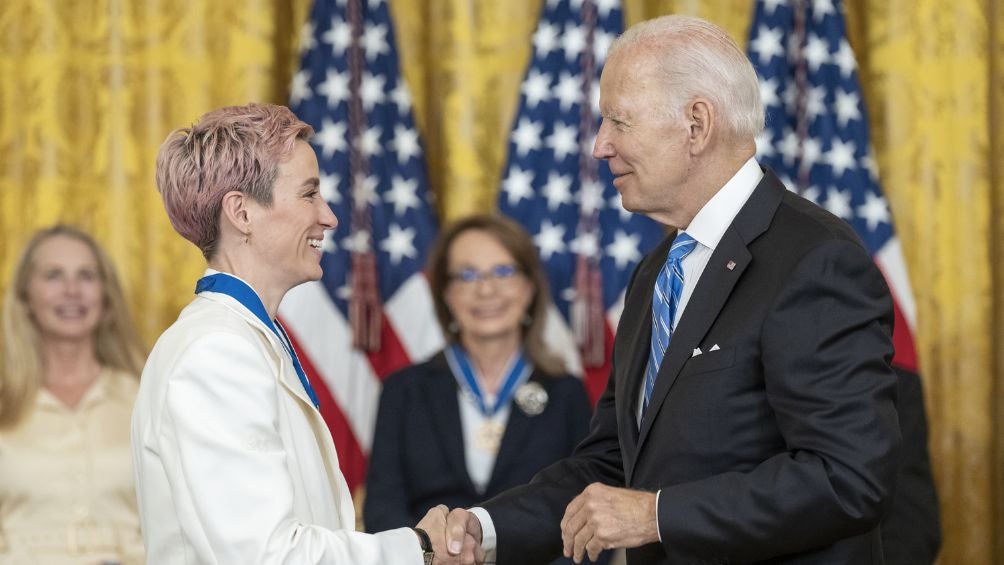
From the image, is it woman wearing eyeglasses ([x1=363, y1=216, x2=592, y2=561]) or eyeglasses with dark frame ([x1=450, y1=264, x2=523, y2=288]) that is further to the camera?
eyeglasses with dark frame ([x1=450, y1=264, x2=523, y2=288])

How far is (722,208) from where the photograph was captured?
265 centimetres

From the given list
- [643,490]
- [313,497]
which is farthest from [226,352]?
[643,490]

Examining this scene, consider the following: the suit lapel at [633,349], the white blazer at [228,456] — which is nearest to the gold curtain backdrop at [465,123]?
the suit lapel at [633,349]

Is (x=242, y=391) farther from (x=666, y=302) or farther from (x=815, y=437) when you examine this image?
(x=815, y=437)

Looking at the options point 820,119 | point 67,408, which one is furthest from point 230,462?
point 820,119

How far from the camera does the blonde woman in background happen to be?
4387mm

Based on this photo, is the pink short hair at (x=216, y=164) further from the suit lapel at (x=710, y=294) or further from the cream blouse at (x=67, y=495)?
the cream blouse at (x=67, y=495)

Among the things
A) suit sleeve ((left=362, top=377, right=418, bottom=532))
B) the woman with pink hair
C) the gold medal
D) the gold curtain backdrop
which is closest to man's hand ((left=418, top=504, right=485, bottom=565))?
the woman with pink hair

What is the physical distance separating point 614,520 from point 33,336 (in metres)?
2.97

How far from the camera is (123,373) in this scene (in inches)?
184

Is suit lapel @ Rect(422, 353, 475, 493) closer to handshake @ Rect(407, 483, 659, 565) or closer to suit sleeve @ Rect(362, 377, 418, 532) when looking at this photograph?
suit sleeve @ Rect(362, 377, 418, 532)

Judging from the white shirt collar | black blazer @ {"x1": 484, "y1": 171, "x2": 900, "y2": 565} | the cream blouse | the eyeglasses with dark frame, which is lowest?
the cream blouse

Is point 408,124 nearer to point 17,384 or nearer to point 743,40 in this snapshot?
point 743,40

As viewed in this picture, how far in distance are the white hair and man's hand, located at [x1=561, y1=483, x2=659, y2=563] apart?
0.79 m
